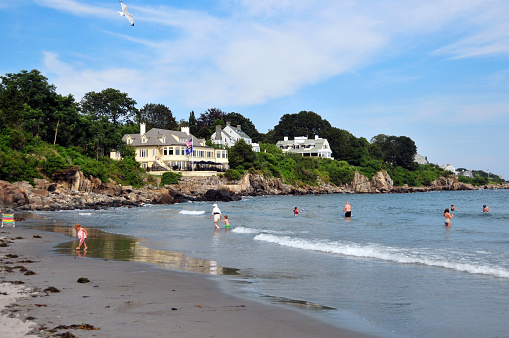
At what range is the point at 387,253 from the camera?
16922mm

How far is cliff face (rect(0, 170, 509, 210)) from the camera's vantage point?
41.9 meters

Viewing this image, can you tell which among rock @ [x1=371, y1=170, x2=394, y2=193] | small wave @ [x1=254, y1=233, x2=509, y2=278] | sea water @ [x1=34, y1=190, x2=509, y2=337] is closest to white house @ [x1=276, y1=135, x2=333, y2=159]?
rock @ [x1=371, y1=170, x2=394, y2=193]

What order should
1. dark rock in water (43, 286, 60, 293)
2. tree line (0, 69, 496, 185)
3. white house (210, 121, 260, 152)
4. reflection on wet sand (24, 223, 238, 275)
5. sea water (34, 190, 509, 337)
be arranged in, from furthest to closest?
white house (210, 121, 260, 152)
tree line (0, 69, 496, 185)
reflection on wet sand (24, 223, 238, 275)
dark rock in water (43, 286, 60, 293)
sea water (34, 190, 509, 337)

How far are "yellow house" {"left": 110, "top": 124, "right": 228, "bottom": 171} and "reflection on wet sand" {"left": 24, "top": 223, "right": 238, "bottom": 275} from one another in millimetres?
58984

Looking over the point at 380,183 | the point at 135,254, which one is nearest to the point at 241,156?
the point at 380,183

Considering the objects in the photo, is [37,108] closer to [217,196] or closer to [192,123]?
[217,196]

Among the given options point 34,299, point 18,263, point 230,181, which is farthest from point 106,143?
point 34,299

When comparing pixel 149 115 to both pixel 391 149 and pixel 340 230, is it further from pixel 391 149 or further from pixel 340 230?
pixel 340 230

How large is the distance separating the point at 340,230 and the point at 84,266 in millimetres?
17433

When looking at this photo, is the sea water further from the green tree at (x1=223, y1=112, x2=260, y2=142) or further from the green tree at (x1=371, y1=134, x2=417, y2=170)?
the green tree at (x1=371, y1=134, x2=417, y2=170)

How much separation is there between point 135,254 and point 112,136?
195 feet

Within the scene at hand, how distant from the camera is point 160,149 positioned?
3238 inches

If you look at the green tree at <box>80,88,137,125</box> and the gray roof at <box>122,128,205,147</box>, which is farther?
the green tree at <box>80,88,137,125</box>

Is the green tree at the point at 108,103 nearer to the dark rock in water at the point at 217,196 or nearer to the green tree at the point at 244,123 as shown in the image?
the green tree at the point at 244,123
